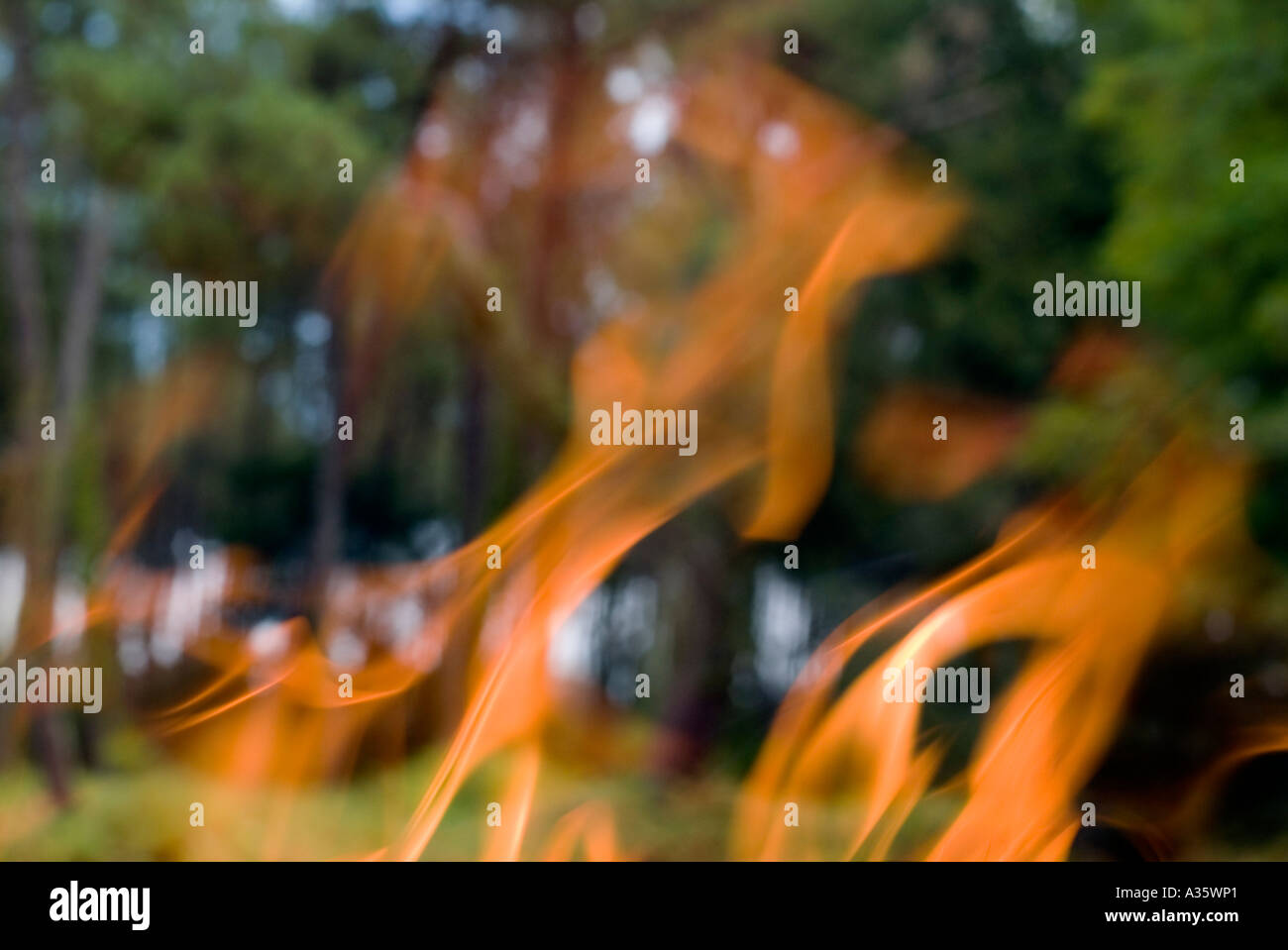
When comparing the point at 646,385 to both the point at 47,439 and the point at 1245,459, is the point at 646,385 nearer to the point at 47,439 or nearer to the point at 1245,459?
the point at 1245,459

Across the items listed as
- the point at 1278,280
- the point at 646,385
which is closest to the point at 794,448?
the point at 646,385

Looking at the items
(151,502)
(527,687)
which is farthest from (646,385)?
(151,502)

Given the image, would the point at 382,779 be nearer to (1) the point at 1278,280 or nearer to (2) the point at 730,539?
(2) the point at 730,539

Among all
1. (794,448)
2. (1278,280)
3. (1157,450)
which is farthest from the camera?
(794,448)

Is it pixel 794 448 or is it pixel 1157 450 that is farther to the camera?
pixel 794 448

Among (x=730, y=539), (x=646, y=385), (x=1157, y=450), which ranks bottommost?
(x=730, y=539)

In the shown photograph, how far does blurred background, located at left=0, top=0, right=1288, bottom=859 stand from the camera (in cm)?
760

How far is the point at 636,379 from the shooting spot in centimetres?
845

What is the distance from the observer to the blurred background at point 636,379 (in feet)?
24.9

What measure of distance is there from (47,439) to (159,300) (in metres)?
1.69

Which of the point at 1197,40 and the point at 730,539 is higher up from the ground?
the point at 1197,40

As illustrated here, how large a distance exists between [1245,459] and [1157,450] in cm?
61

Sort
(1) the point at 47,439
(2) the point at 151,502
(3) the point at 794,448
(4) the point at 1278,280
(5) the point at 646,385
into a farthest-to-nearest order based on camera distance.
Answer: (2) the point at 151,502 → (3) the point at 794,448 → (1) the point at 47,439 → (5) the point at 646,385 → (4) the point at 1278,280

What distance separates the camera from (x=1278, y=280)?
637cm
